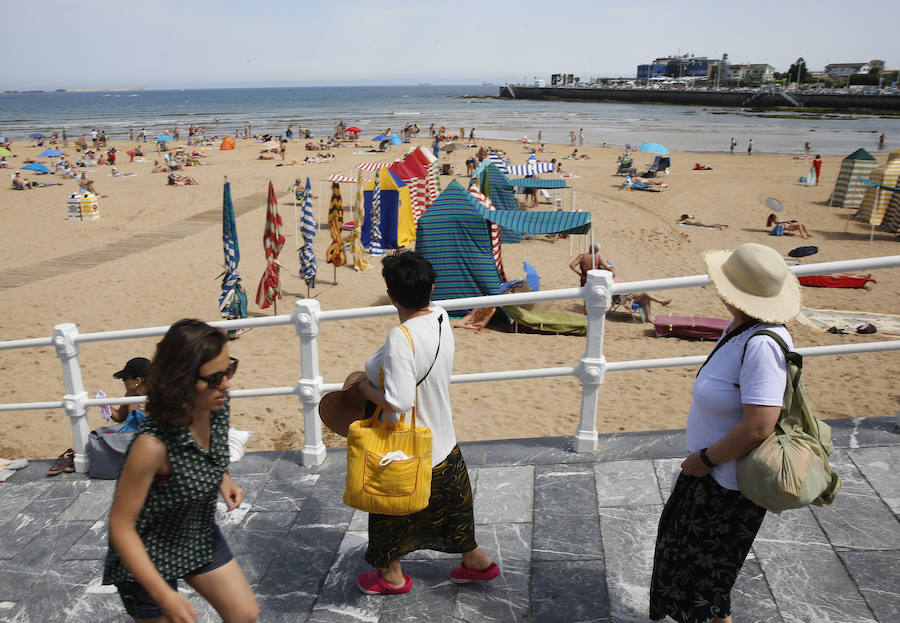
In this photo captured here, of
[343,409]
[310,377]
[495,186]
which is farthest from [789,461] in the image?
[495,186]

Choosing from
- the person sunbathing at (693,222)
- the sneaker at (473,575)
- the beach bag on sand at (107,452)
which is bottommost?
the person sunbathing at (693,222)

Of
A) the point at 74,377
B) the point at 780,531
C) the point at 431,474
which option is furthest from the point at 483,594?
the point at 74,377

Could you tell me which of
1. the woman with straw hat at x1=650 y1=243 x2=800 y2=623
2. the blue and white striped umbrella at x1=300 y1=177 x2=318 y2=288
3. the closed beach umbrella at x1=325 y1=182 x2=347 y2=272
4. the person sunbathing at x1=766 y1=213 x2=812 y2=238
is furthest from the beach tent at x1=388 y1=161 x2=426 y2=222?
the woman with straw hat at x1=650 y1=243 x2=800 y2=623

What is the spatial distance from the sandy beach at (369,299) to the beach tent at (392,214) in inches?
59.4

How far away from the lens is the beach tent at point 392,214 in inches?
618

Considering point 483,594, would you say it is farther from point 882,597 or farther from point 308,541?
point 882,597

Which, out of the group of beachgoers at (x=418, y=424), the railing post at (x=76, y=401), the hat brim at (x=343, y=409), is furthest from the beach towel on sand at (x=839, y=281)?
the railing post at (x=76, y=401)

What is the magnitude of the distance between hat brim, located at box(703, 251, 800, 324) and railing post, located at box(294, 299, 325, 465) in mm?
2169

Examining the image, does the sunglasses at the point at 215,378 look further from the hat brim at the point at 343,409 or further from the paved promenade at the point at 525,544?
the paved promenade at the point at 525,544

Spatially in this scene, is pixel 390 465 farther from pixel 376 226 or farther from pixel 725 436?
pixel 376 226

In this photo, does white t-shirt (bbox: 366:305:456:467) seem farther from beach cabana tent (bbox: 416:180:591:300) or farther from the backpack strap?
beach cabana tent (bbox: 416:180:591:300)

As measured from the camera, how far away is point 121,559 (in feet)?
6.29

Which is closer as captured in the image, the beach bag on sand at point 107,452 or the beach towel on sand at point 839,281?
the beach bag on sand at point 107,452

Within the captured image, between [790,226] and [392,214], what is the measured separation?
10824 mm
